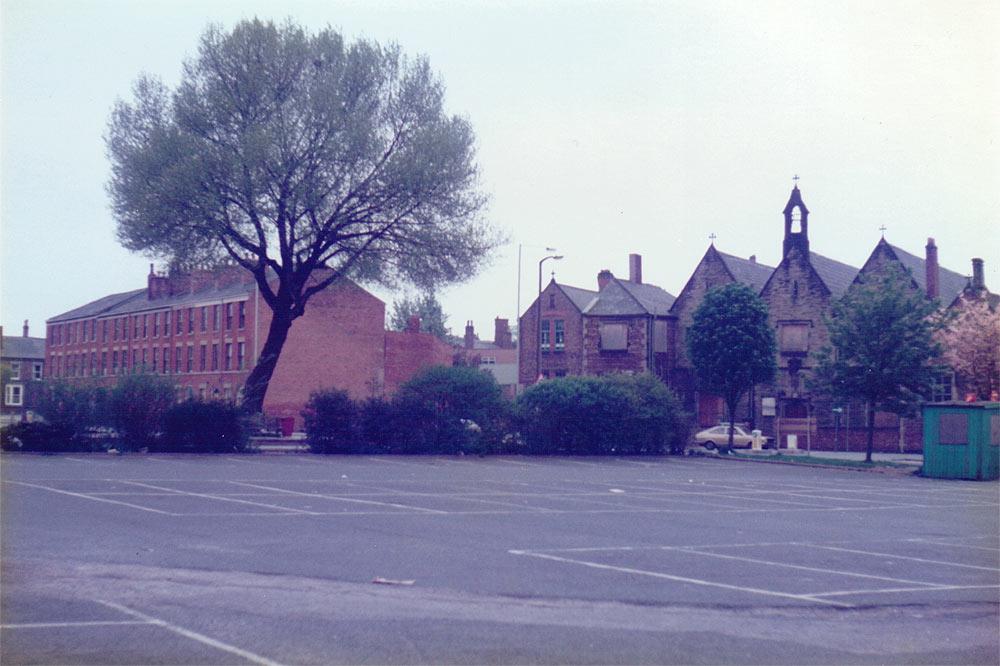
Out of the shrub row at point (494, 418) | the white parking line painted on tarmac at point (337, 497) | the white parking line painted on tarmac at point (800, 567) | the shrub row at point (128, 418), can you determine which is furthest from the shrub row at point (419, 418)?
the white parking line painted on tarmac at point (800, 567)

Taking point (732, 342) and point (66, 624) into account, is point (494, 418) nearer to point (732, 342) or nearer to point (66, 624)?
point (732, 342)

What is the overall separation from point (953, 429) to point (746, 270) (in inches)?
1400

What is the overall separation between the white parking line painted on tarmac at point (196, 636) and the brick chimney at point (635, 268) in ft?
226

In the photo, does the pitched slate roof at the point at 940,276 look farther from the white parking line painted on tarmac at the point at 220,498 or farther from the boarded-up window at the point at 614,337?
the white parking line painted on tarmac at the point at 220,498

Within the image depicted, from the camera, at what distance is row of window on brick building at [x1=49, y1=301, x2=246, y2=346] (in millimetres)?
70938

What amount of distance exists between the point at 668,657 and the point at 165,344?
238 ft

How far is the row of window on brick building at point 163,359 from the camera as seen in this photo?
6988cm

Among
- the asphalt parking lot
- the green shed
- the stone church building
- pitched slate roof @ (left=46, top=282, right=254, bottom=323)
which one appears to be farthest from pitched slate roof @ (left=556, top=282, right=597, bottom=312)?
the asphalt parking lot

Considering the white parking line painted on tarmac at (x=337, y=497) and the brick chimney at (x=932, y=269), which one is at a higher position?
the brick chimney at (x=932, y=269)

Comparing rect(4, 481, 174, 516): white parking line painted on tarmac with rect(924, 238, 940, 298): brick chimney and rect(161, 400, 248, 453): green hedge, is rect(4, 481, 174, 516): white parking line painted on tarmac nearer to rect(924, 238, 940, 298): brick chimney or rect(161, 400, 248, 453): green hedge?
rect(161, 400, 248, 453): green hedge

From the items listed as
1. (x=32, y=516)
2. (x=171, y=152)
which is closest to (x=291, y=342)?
(x=171, y=152)

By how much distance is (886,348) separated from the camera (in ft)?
131

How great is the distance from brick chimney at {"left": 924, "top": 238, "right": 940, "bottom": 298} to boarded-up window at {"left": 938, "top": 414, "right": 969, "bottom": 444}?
87.3 ft

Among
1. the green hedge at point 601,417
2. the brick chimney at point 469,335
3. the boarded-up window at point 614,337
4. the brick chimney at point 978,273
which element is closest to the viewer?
the green hedge at point 601,417
